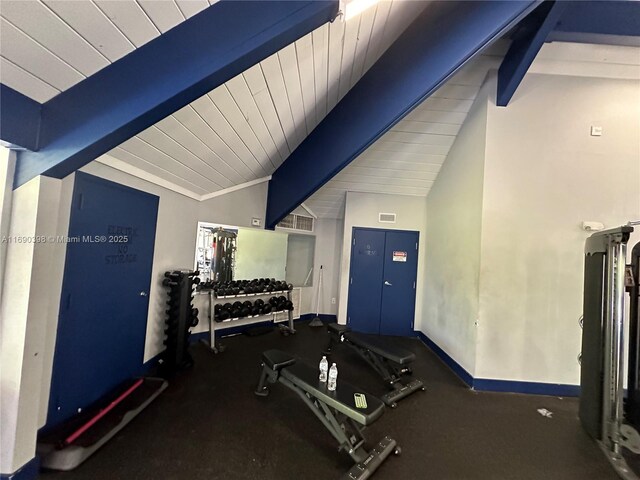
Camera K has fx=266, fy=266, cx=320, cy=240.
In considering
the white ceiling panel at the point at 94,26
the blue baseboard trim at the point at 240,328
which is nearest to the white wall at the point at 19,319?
the white ceiling panel at the point at 94,26

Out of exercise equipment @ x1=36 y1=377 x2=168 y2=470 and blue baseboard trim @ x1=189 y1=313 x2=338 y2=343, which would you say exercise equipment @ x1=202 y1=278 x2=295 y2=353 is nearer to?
blue baseboard trim @ x1=189 y1=313 x2=338 y2=343

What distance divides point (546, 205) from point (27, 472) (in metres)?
4.93

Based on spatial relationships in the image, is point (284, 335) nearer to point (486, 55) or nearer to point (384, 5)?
point (384, 5)

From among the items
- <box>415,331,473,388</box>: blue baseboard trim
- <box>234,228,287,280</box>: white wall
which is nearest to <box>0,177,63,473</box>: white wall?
<box>234,228,287,280</box>: white wall

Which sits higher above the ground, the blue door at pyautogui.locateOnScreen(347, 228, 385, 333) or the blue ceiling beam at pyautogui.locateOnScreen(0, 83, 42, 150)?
the blue ceiling beam at pyautogui.locateOnScreen(0, 83, 42, 150)

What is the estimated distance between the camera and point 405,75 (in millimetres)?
2664

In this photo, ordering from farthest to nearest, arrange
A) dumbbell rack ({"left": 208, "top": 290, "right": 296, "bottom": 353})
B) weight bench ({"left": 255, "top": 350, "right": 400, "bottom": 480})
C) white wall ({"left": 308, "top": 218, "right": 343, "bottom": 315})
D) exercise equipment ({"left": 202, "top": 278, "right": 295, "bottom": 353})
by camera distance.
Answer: white wall ({"left": 308, "top": 218, "right": 343, "bottom": 315})
exercise equipment ({"left": 202, "top": 278, "right": 295, "bottom": 353})
dumbbell rack ({"left": 208, "top": 290, "right": 296, "bottom": 353})
weight bench ({"left": 255, "top": 350, "right": 400, "bottom": 480})

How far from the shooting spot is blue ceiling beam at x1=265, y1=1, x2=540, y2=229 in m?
2.23

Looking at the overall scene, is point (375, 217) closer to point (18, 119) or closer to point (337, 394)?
point (337, 394)

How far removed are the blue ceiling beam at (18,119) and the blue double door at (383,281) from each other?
4187 millimetres

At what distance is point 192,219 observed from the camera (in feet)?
12.0

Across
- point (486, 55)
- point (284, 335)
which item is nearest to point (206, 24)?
point (486, 55)

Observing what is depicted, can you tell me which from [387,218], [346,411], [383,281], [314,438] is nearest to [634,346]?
[346,411]

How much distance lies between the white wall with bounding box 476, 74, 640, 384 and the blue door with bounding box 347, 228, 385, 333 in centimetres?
205
